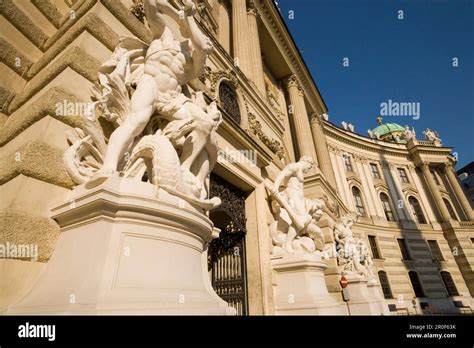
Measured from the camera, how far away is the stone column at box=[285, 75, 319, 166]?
1199 cm

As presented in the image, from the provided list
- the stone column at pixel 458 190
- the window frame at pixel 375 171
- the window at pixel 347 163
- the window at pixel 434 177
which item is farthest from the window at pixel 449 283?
the window at pixel 347 163

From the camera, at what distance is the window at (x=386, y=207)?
965 inches

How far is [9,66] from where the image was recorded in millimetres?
3164

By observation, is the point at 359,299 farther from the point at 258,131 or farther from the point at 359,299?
Result: the point at 258,131

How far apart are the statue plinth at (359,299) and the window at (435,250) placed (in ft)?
66.4

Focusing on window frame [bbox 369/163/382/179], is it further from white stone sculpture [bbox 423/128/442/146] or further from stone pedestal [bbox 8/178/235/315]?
stone pedestal [bbox 8/178/235/315]

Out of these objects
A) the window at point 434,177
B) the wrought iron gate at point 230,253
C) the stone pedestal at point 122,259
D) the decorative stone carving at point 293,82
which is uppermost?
the window at point 434,177

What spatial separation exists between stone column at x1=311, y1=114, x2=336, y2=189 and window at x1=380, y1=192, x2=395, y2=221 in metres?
13.6

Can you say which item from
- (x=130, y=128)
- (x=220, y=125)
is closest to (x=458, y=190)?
(x=220, y=125)

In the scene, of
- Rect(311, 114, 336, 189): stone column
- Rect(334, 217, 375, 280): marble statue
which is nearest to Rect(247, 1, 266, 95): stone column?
Rect(334, 217, 375, 280): marble statue

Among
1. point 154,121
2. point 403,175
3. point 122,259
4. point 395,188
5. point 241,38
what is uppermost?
point 403,175

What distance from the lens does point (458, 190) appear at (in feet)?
86.2

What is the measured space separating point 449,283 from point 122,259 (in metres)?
29.9

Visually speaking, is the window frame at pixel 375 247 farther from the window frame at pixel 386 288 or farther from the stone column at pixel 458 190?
the stone column at pixel 458 190
